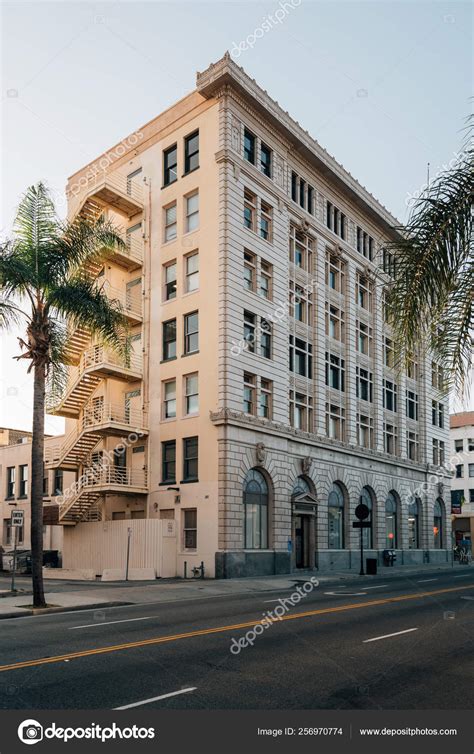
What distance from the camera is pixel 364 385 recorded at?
2036 inches

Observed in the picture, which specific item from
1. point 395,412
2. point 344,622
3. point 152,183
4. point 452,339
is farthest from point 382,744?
point 395,412

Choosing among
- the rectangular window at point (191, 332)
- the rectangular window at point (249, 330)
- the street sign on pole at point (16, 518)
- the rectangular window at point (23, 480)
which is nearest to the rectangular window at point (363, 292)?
the rectangular window at point (249, 330)

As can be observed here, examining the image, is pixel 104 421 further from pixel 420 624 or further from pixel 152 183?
pixel 420 624

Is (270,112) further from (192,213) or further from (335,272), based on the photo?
(335,272)

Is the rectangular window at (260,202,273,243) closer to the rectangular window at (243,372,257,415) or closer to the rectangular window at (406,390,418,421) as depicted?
the rectangular window at (243,372,257,415)

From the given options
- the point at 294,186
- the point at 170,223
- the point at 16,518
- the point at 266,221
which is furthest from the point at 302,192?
the point at 16,518

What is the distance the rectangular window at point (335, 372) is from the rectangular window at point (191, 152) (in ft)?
46.1

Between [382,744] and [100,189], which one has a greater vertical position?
[100,189]

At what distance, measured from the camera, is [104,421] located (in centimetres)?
3688

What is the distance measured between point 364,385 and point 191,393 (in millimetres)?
17662

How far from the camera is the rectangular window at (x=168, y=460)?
124ft

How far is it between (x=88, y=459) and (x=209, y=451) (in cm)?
833

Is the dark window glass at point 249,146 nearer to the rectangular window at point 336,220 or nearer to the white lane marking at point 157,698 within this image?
the rectangular window at point 336,220

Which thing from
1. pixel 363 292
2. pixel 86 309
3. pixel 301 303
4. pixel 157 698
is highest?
pixel 363 292
